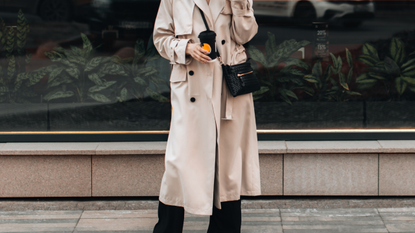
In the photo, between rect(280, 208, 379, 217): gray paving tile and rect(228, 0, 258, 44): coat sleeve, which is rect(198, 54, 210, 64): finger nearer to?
rect(228, 0, 258, 44): coat sleeve

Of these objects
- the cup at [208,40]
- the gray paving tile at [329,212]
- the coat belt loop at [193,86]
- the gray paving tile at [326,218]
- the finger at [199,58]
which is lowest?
the gray paving tile at [326,218]

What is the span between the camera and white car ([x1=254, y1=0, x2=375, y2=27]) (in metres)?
4.57

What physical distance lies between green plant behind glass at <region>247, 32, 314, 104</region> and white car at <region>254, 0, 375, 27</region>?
9.6 inches

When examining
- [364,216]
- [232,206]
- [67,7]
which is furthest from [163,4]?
[364,216]

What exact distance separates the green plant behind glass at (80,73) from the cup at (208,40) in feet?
6.44

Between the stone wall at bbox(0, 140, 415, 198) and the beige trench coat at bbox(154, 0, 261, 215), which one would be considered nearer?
the beige trench coat at bbox(154, 0, 261, 215)

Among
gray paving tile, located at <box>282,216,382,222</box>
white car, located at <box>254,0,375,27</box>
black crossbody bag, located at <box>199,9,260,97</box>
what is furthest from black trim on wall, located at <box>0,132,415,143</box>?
black crossbody bag, located at <box>199,9,260,97</box>

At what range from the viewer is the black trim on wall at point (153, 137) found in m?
4.54

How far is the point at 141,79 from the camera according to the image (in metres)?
4.69

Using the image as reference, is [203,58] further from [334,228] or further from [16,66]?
[16,66]

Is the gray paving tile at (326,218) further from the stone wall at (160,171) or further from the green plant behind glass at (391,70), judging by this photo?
the green plant behind glass at (391,70)

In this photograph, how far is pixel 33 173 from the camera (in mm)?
4316

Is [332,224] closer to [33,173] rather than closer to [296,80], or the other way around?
[296,80]

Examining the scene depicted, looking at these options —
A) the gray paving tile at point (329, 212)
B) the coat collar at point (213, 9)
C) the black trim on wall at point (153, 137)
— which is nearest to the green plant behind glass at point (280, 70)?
the black trim on wall at point (153, 137)
